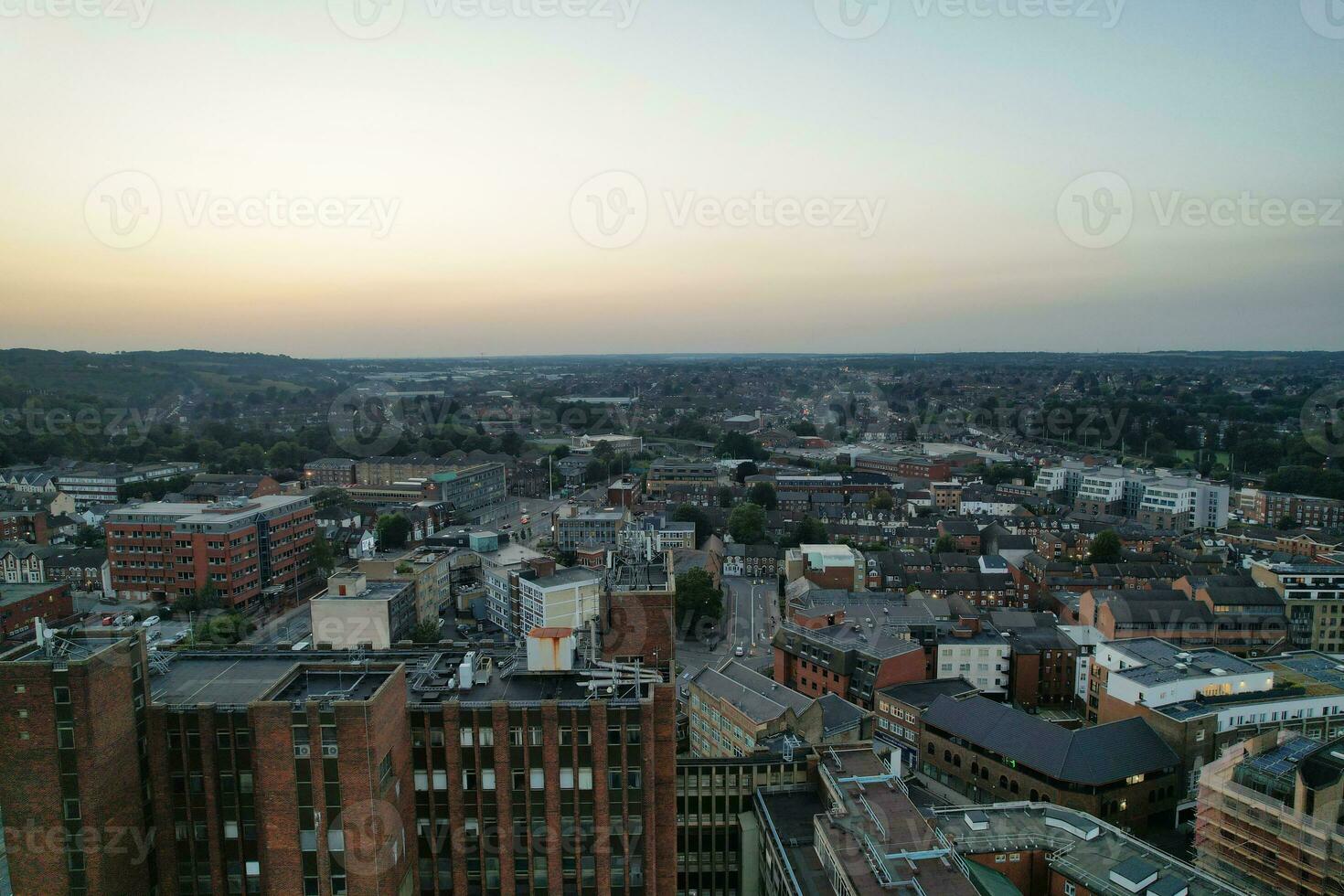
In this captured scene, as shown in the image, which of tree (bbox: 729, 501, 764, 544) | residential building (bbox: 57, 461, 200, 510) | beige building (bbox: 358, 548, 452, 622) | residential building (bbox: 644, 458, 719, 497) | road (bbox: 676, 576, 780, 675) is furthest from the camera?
residential building (bbox: 644, 458, 719, 497)

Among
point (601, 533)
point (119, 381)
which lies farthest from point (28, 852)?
point (119, 381)

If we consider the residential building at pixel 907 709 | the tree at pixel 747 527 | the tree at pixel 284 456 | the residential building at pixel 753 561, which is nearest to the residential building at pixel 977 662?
the residential building at pixel 907 709

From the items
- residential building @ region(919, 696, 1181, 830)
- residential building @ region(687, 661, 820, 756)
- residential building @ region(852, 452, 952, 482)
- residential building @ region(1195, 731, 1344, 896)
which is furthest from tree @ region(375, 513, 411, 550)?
residential building @ region(1195, 731, 1344, 896)

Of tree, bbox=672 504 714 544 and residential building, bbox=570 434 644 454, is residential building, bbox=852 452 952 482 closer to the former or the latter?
tree, bbox=672 504 714 544

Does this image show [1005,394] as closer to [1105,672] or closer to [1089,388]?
[1089,388]

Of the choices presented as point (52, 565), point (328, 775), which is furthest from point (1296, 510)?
point (52, 565)

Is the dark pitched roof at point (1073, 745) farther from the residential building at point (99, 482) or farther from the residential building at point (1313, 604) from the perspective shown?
the residential building at point (99, 482)

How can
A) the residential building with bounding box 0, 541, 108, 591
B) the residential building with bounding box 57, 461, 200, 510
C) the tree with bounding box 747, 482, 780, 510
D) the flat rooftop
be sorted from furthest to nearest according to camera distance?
the tree with bounding box 747, 482, 780, 510, the residential building with bounding box 57, 461, 200, 510, the residential building with bounding box 0, 541, 108, 591, the flat rooftop
